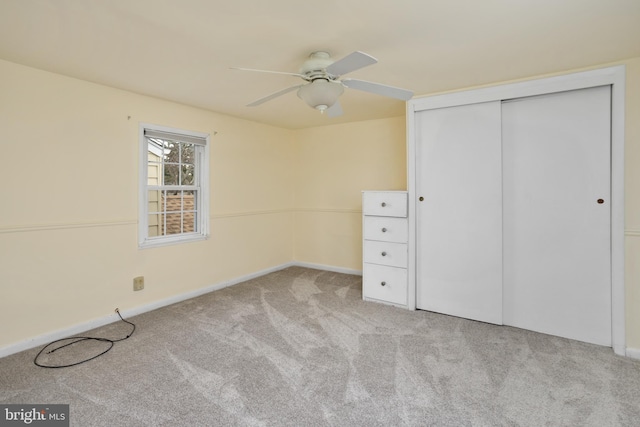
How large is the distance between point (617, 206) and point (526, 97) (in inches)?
42.7

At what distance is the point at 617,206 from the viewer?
7.73 feet

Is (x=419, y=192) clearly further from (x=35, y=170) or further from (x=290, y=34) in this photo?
(x=35, y=170)

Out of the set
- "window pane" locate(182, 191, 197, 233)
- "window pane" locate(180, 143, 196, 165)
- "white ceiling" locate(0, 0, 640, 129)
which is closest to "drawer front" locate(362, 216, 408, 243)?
"white ceiling" locate(0, 0, 640, 129)

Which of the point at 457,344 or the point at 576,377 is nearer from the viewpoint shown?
the point at 576,377

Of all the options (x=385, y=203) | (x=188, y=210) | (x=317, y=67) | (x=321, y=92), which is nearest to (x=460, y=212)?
(x=385, y=203)

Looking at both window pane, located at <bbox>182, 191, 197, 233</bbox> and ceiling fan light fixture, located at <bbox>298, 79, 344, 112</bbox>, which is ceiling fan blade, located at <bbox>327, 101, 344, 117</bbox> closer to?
ceiling fan light fixture, located at <bbox>298, 79, 344, 112</bbox>

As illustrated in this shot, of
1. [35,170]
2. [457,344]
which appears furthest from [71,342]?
[457,344]

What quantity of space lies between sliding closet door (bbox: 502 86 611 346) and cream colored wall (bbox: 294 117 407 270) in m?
1.57

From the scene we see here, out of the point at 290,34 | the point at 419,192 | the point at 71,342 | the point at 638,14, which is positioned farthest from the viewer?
the point at 419,192

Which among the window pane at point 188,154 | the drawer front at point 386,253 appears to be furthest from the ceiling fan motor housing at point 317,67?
the window pane at point 188,154

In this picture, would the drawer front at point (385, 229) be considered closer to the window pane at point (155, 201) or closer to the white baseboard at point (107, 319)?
the white baseboard at point (107, 319)

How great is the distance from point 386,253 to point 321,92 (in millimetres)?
1851

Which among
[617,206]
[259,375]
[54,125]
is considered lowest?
[259,375]

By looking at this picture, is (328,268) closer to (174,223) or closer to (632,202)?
(174,223)
